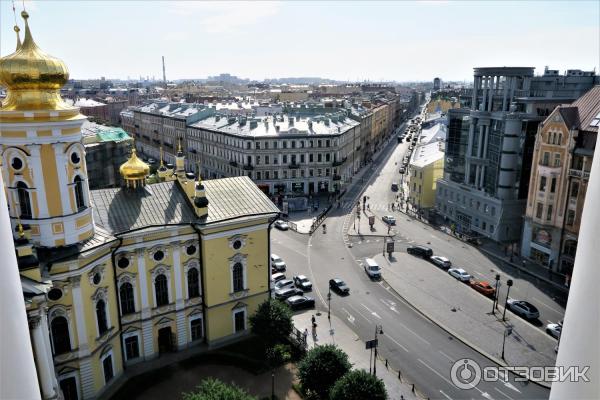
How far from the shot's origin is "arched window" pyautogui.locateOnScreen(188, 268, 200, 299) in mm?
36625

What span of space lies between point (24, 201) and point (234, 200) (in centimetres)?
1550

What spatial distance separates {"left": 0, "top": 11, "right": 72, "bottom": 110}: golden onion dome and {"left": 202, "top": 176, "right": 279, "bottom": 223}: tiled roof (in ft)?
44.4

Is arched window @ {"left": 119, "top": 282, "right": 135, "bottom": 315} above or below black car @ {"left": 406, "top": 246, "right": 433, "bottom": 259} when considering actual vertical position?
above

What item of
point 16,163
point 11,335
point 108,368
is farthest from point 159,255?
point 11,335

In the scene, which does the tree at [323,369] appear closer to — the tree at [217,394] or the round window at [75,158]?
the tree at [217,394]

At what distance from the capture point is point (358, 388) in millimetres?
26547

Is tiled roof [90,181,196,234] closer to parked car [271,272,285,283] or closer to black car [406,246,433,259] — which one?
parked car [271,272,285,283]

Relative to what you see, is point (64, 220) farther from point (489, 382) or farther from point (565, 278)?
point (565, 278)

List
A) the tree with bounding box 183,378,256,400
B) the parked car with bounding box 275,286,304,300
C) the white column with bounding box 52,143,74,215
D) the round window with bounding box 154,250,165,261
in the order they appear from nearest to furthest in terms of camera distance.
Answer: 1. the tree with bounding box 183,378,256,400
2. the white column with bounding box 52,143,74,215
3. the round window with bounding box 154,250,165,261
4. the parked car with bounding box 275,286,304,300

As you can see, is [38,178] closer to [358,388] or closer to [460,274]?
[358,388]

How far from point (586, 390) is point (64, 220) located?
3000 centimetres

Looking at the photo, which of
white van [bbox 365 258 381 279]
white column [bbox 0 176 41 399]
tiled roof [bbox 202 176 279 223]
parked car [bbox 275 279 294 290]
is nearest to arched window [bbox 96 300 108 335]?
tiled roof [bbox 202 176 279 223]

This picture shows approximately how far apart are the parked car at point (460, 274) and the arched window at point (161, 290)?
32.1m

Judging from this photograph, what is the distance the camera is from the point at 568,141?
166ft
